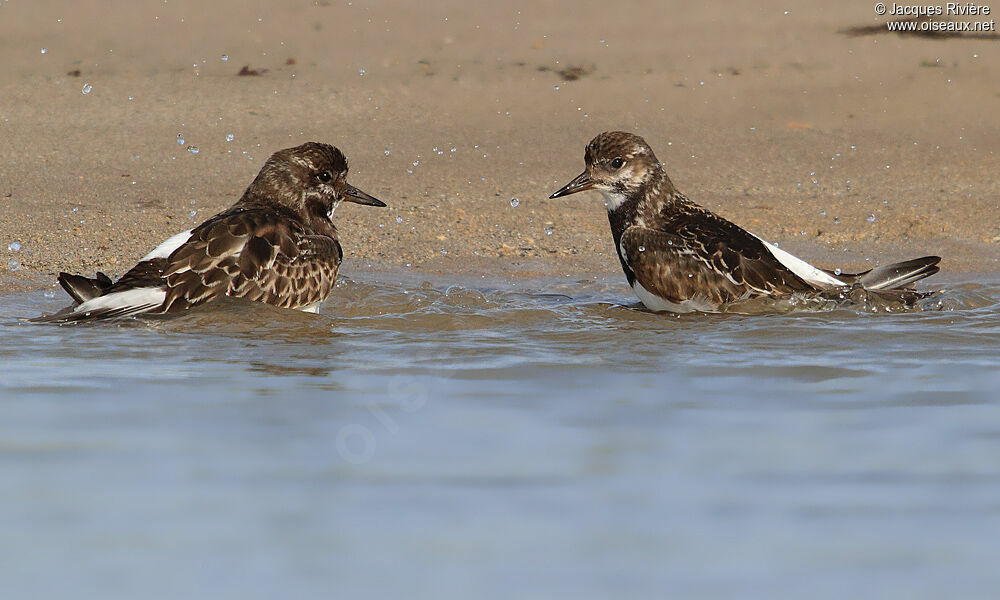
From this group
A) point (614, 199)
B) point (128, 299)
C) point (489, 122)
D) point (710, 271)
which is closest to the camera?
point (128, 299)

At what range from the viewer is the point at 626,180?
31.2 feet

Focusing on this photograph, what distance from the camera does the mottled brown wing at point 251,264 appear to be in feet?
26.3

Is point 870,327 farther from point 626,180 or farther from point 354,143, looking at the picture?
point 354,143

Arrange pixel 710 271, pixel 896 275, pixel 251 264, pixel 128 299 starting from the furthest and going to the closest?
pixel 896 275 < pixel 710 271 < pixel 251 264 < pixel 128 299

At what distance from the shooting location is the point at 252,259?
27.0 ft

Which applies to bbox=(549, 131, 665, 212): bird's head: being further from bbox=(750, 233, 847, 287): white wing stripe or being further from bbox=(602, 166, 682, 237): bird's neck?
bbox=(750, 233, 847, 287): white wing stripe

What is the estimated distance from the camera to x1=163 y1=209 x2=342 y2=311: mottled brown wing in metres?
8.03

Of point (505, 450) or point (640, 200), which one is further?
point (640, 200)

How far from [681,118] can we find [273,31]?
4793 mm

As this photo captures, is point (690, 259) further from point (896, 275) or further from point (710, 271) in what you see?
point (896, 275)

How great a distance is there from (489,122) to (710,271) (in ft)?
20.1

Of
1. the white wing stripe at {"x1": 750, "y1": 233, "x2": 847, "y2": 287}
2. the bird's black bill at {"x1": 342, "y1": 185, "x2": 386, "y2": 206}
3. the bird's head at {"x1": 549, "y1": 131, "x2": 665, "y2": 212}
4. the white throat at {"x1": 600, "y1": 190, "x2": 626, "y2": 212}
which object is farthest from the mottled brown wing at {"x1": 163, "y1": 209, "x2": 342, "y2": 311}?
the white wing stripe at {"x1": 750, "y1": 233, "x2": 847, "y2": 287}

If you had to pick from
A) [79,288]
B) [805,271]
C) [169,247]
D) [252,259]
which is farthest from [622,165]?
[79,288]

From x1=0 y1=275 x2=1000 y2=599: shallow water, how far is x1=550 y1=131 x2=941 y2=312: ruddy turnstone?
0.31 meters
